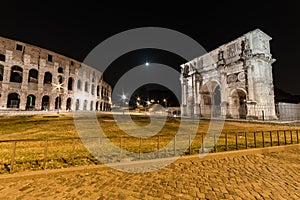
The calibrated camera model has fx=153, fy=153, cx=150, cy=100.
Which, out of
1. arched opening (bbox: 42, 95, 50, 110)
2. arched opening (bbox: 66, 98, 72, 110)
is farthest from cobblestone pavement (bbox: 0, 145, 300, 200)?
arched opening (bbox: 66, 98, 72, 110)

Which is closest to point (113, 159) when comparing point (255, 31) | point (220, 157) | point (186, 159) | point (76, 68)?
point (186, 159)

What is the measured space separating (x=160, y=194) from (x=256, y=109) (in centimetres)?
2318

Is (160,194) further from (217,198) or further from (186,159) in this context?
(186,159)

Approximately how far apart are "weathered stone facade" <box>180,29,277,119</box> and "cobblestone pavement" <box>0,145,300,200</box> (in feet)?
61.0

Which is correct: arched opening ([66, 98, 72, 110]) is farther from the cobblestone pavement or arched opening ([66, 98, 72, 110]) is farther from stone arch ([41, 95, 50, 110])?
the cobblestone pavement

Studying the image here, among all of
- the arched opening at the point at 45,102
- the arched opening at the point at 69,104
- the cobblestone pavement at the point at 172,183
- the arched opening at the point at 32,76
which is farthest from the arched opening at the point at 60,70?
the cobblestone pavement at the point at 172,183

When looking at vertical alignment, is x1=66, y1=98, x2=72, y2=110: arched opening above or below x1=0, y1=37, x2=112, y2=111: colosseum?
below

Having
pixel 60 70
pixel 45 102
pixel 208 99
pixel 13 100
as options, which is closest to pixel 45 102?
pixel 45 102

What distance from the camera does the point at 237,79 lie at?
24.8m

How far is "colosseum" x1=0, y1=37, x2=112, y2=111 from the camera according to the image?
25.9 meters

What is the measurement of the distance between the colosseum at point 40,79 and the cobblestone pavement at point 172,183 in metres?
24.1

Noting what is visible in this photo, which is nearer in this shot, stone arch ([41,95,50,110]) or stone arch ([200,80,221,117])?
stone arch ([200,80,221,117])

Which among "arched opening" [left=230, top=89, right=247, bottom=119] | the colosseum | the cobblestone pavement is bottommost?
the cobblestone pavement

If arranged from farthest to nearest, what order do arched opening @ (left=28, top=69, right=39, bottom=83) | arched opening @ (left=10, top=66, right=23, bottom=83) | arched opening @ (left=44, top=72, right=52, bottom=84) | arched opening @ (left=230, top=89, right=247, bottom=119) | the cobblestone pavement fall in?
arched opening @ (left=44, top=72, right=52, bottom=84) → arched opening @ (left=28, top=69, right=39, bottom=83) → arched opening @ (left=10, top=66, right=23, bottom=83) → arched opening @ (left=230, top=89, right=247, bottom=119) → the cobblestone pavement
